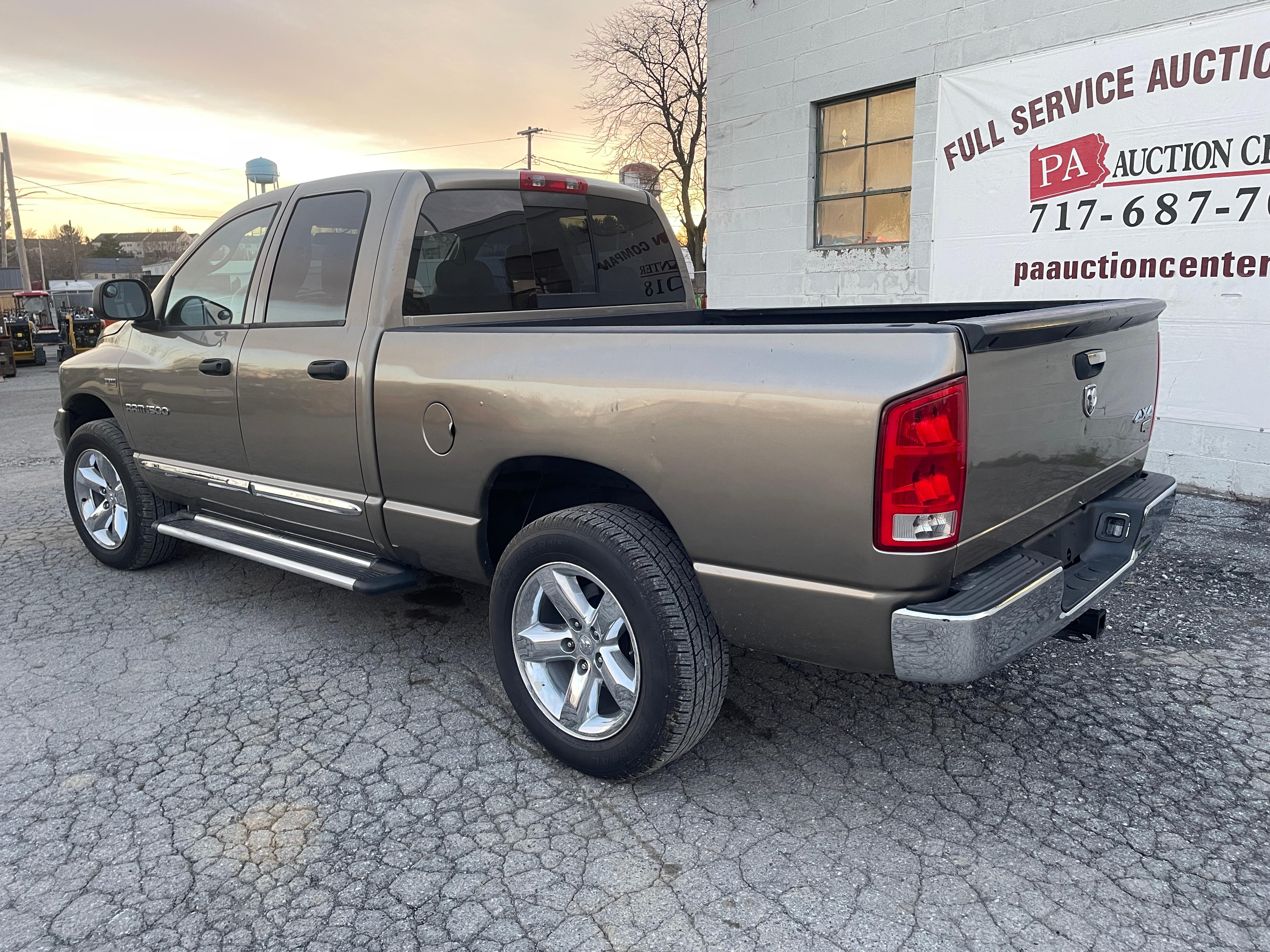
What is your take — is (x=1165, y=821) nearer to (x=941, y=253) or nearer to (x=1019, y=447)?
(x=1019, y=447)

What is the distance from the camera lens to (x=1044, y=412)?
8.38 ft

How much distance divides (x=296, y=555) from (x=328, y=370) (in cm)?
86

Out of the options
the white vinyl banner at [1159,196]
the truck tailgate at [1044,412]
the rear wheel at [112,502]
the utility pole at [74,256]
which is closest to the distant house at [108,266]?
Result: the utility pole at [74,256]

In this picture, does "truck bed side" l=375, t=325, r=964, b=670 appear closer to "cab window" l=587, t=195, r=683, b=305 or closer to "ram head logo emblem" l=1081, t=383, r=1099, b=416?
"ram head logo emblem" l=1081, t=383, r=1099, b=416

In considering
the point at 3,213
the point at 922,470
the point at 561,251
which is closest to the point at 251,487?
the point at 561,251

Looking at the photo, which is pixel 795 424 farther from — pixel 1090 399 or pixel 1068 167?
pixel 1068 167

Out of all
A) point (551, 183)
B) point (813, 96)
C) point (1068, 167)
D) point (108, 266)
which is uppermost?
point (108, 266)

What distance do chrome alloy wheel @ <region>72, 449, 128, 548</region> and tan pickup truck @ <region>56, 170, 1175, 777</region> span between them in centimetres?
49

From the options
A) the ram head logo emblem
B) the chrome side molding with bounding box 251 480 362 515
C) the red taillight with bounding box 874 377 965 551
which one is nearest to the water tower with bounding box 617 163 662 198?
the chrome side molding with bounding box 251 480 362 515

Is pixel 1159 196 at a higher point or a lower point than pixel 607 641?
higher

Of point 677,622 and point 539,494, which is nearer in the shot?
point 677,622

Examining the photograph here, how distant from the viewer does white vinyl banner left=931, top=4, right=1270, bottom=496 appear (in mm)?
Answer: 5758

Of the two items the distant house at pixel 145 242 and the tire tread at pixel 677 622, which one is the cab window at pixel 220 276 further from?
the distant house at pixel 145 242

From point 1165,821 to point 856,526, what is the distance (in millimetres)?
1335
